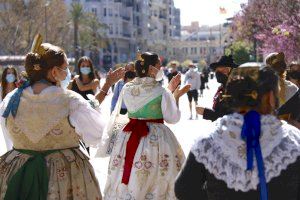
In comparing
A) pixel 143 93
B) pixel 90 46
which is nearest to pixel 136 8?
pixel 90 46

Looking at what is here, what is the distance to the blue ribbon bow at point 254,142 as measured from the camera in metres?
3.05

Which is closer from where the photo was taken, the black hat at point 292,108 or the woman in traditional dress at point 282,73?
the black hat at point 292,108

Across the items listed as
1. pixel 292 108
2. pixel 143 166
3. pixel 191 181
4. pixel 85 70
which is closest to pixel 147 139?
pixel 143 166

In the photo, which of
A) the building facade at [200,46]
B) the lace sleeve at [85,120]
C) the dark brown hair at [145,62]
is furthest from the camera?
the building facade at [200,46]

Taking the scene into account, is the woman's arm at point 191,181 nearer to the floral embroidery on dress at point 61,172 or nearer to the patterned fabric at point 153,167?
the floral embroidery on dress at point 61,172

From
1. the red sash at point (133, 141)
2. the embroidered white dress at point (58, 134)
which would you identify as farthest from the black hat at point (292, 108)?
the embroidered white dress at point (58, 134)

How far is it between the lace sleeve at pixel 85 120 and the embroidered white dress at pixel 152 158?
2.23 metres

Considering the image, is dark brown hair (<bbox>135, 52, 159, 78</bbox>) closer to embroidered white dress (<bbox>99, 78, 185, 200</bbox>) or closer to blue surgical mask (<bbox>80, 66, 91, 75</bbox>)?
embroidered white dress (<bbox>99, 78, 185, 200</bbox>)

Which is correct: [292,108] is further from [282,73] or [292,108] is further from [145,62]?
[145,62]

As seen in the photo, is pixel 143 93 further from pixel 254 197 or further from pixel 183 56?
pixel 183 56

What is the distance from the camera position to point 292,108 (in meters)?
6.63

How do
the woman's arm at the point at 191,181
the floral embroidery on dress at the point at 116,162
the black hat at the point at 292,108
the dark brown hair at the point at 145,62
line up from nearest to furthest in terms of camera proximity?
the woman's arm at the point at 191,181
the black hat at the point at 292,108
the floral embroidery on dress at the point at 116,162
the dark brown hair at the point at 145,62

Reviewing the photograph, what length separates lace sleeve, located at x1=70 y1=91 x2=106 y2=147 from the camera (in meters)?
4.57

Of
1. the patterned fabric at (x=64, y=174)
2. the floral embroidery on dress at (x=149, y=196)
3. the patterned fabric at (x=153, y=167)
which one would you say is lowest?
the floral embroidery on dress at (x=149, y=196)
